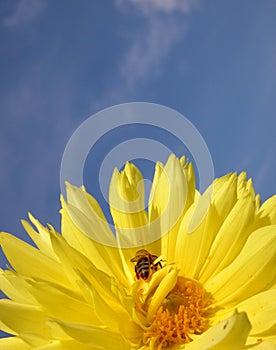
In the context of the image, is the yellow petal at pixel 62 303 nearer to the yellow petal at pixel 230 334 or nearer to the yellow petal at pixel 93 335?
the yellow petal at pixel 93 335

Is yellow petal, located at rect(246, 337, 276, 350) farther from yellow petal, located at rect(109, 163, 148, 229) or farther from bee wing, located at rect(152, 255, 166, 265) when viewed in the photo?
yellow petal, located at rect(109, 163, 148, 229)

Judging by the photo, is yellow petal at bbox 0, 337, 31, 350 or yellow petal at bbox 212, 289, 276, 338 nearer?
yellow petal at bbox 212, 289, 276, 338

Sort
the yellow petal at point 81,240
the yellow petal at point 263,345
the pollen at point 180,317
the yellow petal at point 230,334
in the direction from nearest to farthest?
the yellow petal at point 230,334 < the yellow petal at point 263,345 < the pollen at point 180,317 < the yellow petal at point 81,240

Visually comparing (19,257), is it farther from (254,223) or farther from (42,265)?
(254,223)

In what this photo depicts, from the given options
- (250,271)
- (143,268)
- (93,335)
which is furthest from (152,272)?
(93,335)

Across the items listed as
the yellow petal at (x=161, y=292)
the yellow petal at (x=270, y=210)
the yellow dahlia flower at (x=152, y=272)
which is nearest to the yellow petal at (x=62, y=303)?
the yellow dahlia flower at (x=152, y=272)

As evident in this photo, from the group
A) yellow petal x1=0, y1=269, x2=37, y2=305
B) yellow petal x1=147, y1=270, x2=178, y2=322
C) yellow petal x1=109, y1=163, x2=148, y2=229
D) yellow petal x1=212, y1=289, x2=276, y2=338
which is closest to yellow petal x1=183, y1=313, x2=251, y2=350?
yellow petal x1=212, y1=289, x2=276, y2=338
